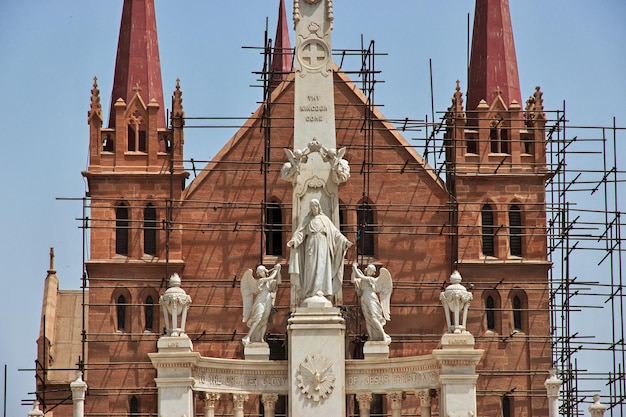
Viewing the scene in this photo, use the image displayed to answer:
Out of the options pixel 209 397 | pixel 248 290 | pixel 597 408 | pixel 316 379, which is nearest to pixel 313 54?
pixel 248 290

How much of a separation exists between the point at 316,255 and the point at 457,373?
4751 mm

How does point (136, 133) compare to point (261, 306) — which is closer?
point (261, 306)

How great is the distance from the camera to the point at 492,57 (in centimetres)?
7788

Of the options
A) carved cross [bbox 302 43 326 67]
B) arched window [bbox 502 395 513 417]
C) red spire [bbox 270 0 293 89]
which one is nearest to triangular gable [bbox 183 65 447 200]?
arched window [bbox 502 395 513 417]

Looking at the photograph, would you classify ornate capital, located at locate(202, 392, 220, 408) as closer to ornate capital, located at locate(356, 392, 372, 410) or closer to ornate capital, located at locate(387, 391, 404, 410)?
ornate capital, located at locate(356, 392, 372, 410)

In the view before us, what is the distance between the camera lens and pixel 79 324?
86688 mm

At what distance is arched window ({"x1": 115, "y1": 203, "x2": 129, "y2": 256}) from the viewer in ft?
244

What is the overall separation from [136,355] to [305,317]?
1309 centimetres

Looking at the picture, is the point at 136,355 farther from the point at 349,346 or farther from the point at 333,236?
the point at 333,236

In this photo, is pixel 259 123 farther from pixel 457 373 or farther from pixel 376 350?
pixel 457 373

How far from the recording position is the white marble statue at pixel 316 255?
61.3 m

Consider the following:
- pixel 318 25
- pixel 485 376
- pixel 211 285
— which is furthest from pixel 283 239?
pixel 318 25

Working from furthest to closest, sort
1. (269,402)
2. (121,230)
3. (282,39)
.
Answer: (282,39), (121,230), (269,402)

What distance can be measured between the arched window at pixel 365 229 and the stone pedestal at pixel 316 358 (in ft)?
41.7
